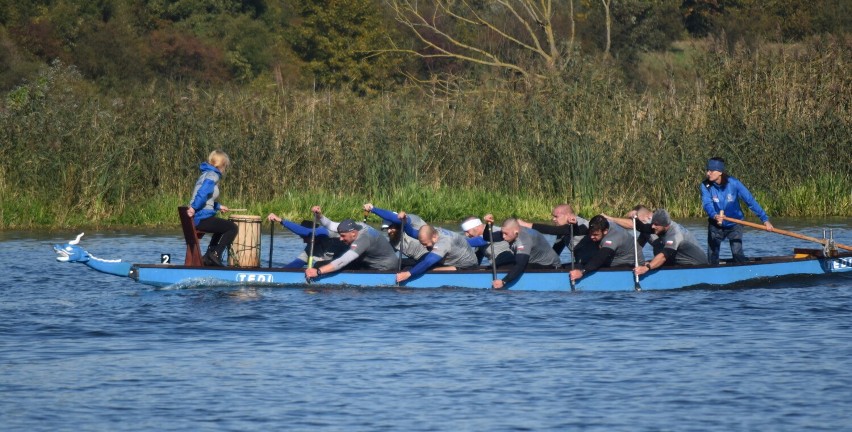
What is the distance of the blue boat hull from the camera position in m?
17.3

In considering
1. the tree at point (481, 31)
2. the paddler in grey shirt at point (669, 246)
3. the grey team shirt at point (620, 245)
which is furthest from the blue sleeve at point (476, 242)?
the tree at point (481, 31)

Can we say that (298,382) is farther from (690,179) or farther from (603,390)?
(690,179)

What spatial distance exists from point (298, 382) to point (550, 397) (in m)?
2.29

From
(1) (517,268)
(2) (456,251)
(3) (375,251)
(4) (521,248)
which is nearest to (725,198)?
(4) (521,248)

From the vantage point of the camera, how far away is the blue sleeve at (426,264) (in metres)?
17.2

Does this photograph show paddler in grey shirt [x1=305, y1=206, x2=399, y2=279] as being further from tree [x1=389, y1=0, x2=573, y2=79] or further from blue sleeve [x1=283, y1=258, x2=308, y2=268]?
tree [x1=389, y1=0, x2=573, y2=79]

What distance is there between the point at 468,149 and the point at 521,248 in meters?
9.96

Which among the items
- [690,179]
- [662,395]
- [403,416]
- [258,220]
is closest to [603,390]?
[662,395]

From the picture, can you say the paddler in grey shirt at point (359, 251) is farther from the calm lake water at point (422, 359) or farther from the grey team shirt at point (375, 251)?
the calm lake water at point (422, 359)

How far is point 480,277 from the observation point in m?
17.4

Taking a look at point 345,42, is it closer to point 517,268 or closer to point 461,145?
point 461,145

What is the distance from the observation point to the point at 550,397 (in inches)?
469

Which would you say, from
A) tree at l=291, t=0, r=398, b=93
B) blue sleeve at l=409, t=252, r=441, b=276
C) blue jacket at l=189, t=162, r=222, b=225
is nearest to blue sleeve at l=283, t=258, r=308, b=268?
blue jacket at l=189, t=162, r=222, b=225

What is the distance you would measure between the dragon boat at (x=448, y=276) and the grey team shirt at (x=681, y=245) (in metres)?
0.33
